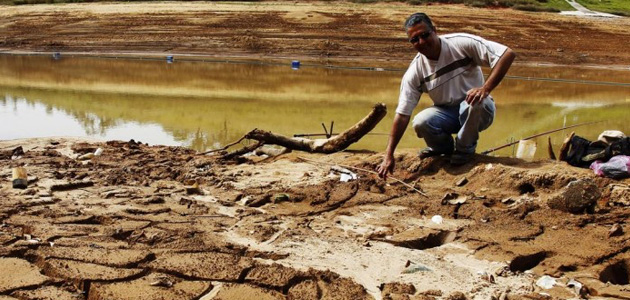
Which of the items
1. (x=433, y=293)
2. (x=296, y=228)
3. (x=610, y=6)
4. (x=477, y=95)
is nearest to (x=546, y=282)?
(x=433, y=293)

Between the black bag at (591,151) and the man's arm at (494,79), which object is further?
the black bag at (591,151)

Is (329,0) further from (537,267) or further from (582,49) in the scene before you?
(537,267)

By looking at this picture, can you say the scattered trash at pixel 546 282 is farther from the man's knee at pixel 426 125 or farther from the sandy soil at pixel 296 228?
the man's knee at pixel 426 125

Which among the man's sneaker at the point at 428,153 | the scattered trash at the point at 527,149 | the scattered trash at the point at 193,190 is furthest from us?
the scattered trash at the point at 527,149

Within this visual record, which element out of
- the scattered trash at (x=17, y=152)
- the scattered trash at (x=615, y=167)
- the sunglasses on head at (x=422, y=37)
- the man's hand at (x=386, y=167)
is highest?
the sunglasses on head at (x=422, y=37)

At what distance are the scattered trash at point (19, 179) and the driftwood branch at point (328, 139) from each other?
2294mm

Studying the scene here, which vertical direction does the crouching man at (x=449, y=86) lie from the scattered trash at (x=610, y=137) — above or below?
above

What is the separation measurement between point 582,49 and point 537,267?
2084 cm

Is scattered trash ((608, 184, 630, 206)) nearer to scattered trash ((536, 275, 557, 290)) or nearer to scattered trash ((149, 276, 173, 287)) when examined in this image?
scattered trash ((536, 275, 557, 290))

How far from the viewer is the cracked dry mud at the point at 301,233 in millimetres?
3506

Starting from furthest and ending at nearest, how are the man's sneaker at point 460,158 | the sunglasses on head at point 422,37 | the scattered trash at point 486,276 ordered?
1. the man's sneaker at point 460,158
2. the sunglasses on head at point 422,37
3. the scattered trash at point 486,276

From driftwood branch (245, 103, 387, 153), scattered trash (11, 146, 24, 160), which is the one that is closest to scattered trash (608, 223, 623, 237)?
driftwood branch (245, 103, 387, 153)

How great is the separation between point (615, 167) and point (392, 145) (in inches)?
67.0

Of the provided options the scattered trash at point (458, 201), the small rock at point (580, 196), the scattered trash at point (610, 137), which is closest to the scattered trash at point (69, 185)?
the scattered trash at point (458, 201)
